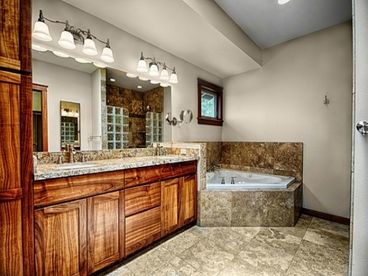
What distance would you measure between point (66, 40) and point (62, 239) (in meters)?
1.63

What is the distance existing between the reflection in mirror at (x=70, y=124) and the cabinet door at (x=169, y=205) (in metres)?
0.97

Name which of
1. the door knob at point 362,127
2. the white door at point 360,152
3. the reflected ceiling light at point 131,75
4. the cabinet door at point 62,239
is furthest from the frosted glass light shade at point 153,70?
the door knob at point 362,127

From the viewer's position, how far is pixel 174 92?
2764 millimetres

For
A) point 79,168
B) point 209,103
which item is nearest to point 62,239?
point 79,168

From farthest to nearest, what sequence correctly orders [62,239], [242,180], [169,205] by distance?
[242,180]
[169,205]
[62,239]

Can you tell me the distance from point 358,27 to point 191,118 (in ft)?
6.82

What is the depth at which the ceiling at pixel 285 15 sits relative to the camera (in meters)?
2.05

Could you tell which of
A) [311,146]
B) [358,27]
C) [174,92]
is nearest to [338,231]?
[311,146]

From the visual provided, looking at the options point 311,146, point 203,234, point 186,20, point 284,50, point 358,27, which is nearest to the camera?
point 358,27

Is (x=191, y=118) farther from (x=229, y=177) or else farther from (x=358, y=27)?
(x=358, y=27)

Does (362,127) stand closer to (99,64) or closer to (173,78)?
(173,78)

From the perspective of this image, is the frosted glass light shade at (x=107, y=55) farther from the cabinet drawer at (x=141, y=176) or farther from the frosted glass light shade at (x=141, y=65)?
the cabinet drawer at (x=141, y=176)

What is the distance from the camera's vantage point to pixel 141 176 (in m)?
1.69

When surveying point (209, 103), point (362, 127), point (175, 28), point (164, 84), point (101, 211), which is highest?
point (175, 28)
